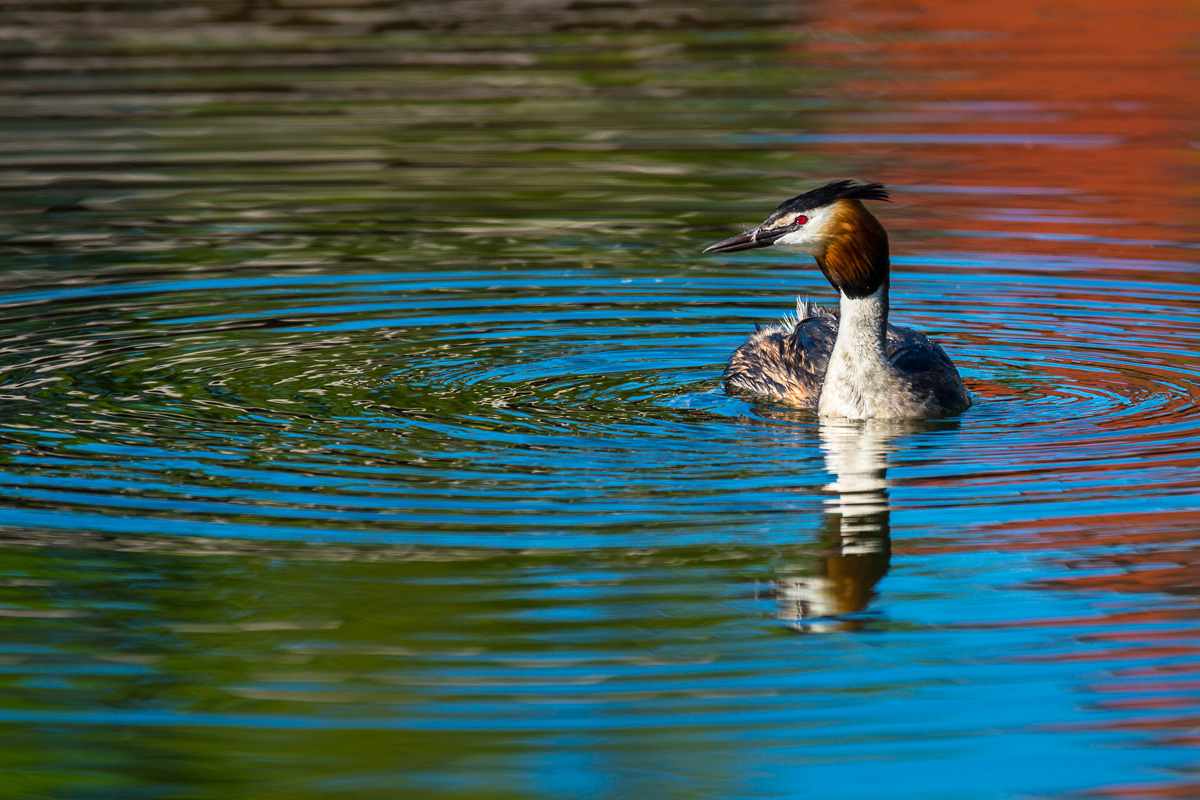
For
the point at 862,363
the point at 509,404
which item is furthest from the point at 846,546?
the point at 509,404

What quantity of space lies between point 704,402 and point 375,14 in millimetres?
19369

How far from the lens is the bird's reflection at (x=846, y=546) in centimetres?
703

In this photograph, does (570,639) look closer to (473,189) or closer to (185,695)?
(185,695)

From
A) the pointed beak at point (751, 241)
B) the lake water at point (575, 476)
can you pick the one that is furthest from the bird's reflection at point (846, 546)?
the pointed beak at point (751, 241)

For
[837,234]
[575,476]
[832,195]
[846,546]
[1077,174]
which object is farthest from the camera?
[1077,174]

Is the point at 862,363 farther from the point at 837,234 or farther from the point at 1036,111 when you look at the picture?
the point at 1036,111

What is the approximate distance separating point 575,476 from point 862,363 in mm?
2075

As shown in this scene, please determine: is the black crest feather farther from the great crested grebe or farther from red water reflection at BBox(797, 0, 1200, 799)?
red water reflection at BBox(797, 0, 1200, 799)

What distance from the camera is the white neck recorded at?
9711 mm

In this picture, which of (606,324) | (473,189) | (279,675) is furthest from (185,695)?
(473,189)

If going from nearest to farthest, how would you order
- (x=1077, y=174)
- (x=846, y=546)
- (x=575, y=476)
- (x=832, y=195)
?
(x=846, y=546)
(x=575, y=476)
(x=832, y=195)
(x=1077, y=174)

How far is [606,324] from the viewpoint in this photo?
38.8ft

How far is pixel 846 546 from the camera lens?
25.3 feet

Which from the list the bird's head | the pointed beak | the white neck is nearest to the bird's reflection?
the white neck
